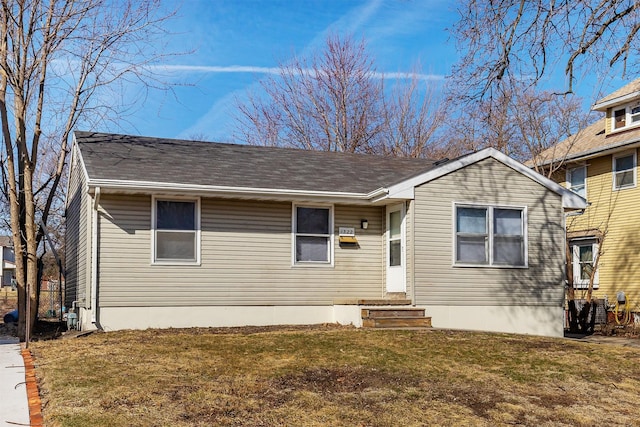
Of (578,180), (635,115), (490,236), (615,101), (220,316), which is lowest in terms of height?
(220,316)

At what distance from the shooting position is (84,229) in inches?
495

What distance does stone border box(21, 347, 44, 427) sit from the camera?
5.49 m

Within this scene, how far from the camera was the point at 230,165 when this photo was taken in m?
13.5

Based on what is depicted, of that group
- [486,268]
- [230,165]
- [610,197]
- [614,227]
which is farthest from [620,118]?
[230,165]

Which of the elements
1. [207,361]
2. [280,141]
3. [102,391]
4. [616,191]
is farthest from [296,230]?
[280,141]

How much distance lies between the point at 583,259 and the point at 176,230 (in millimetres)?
13830

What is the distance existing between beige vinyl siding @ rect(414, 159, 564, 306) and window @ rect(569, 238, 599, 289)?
22.5 ft

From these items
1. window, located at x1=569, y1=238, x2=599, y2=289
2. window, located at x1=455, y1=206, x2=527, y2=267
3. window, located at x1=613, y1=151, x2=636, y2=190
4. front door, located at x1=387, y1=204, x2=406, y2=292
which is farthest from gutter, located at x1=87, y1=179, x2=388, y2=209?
window, located at x1=569, y1=238, x2=599, y2=289

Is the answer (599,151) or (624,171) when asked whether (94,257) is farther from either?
(624,171)

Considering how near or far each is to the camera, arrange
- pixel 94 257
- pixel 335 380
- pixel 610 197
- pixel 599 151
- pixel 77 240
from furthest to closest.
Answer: pixel 610 197 < pixel 599 151 < pixel 77 240 < pixel 94 257 < pixel 335 380

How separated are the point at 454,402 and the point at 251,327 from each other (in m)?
6.28

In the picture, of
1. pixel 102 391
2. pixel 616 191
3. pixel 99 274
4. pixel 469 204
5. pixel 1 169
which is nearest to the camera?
pixel 102 391

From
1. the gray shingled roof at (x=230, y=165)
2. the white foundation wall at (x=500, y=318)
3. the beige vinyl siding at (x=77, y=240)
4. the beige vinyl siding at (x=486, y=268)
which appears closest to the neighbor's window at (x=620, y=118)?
the gray shingled roof at (x=230, y=165)

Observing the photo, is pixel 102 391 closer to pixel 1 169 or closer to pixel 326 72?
pixel 1 169
